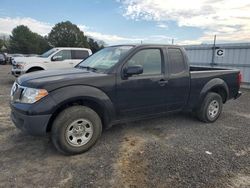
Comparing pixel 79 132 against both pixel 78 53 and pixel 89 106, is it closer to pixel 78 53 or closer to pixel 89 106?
pixel 89 106

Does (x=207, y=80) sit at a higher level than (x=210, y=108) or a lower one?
higher

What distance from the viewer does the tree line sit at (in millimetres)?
56969

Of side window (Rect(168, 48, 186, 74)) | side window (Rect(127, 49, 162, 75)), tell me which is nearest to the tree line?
side window (Rect(168, 48, 186, 74))

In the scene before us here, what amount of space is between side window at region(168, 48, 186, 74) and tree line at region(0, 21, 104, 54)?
50536 mm

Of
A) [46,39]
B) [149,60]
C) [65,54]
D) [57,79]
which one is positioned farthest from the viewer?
[46,39]

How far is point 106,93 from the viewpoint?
401 centimetres

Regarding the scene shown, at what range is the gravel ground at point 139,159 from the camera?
3.14 m

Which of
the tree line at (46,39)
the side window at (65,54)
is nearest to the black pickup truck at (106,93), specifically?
the side window at (65,54)

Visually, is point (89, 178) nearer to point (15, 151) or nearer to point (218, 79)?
point (15, 151)

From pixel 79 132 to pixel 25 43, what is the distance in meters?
59.4

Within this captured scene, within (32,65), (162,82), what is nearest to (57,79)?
(162,82)

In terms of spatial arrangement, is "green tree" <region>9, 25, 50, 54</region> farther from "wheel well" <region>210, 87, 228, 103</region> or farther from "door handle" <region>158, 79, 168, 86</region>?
"door handle" <region>158, 79, 168, 86</region>

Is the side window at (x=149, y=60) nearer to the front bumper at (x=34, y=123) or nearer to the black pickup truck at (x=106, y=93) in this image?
the black pickup truck at (x=106, y=93)

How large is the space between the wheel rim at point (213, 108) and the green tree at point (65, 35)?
55.2 meters
